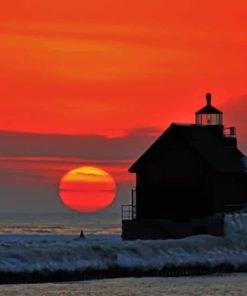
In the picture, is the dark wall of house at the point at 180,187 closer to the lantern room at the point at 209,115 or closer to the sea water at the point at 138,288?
the lantern room at the point at 209,115

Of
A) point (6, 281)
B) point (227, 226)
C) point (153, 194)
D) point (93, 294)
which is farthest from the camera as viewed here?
point (153, 194)

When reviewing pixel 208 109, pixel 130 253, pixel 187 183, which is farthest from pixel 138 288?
pixel 208 109

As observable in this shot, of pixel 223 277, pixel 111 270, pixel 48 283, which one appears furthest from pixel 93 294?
pixel 223 277

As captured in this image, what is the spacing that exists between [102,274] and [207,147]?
1837 centimetres

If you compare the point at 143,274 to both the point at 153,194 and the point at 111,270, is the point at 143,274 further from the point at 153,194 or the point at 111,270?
the point at 153,194

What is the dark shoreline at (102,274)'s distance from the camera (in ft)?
149

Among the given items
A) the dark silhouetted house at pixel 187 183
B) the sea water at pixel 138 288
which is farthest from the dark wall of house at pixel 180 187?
the sea water at pixel 138 288

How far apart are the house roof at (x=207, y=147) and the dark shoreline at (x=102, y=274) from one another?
935cm

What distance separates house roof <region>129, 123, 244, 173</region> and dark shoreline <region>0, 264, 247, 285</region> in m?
9.35

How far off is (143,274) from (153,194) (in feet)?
53.3

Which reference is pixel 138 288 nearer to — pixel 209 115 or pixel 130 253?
pixel 130 253

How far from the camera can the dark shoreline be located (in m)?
45.5

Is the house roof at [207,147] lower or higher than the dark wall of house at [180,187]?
higher

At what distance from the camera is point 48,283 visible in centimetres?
4541
